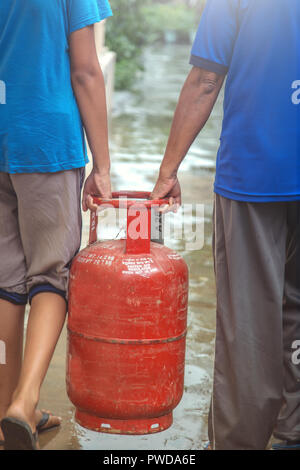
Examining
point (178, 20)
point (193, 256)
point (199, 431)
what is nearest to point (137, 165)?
point (193, 256)

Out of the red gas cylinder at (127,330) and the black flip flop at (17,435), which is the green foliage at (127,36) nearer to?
the red gas cylinder at (127,330)

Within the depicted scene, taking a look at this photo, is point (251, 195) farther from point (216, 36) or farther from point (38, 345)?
point (38, 345)

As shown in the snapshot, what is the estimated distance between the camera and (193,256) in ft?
18.4

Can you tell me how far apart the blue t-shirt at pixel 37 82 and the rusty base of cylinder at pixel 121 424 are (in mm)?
918

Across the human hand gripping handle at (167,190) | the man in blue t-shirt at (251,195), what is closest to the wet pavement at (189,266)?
the man in blue t-shirt at (251,195)

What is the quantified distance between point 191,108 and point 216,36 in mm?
270

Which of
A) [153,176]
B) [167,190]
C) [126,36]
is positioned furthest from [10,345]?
[126,36]

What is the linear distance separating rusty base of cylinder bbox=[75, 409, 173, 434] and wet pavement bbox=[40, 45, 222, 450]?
0.60 feet

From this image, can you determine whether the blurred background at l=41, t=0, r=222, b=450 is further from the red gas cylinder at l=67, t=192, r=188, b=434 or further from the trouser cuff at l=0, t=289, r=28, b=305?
the trouser cuff at l=0, t=289, r=28, b=305

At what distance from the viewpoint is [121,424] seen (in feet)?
8.80

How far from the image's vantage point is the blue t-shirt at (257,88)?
8.00ft

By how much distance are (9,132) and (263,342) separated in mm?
1167
